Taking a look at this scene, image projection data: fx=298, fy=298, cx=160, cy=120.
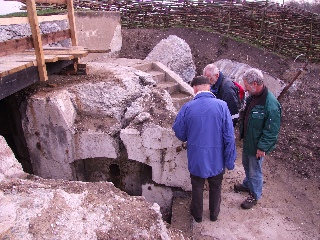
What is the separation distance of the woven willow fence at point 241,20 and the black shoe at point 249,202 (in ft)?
24.3

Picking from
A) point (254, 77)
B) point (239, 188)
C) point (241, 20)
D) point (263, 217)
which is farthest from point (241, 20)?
point (263, 217)

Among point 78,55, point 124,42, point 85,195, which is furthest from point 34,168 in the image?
point 124,42

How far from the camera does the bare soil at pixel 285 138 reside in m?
4.21

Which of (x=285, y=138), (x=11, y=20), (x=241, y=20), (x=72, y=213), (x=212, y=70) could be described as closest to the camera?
(x=72, y=213)

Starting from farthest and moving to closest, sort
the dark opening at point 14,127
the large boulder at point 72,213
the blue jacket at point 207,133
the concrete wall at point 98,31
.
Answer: the concrete wall at point 98,31, the dark opening at point 14,127, the blue jacket at point 207,133, the large boulder at point 72,213

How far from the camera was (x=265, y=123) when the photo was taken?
147 inches

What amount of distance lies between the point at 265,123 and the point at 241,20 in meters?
8.73

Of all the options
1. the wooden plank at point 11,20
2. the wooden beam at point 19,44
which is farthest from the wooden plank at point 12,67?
the wooden plank at point 11,20

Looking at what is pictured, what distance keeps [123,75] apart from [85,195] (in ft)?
9.69

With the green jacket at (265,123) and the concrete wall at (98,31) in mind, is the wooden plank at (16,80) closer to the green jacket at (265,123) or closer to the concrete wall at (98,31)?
the green jacket at (265,123)

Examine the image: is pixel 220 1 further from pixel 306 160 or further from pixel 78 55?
pixel 78 55

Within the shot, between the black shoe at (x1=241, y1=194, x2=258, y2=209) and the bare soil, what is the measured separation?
12 cm

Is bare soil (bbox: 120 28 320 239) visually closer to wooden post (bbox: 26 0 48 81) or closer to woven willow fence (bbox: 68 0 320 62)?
woven willow fence (bbox: 68 0 320 62)

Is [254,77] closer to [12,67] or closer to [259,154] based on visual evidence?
[259,154]
